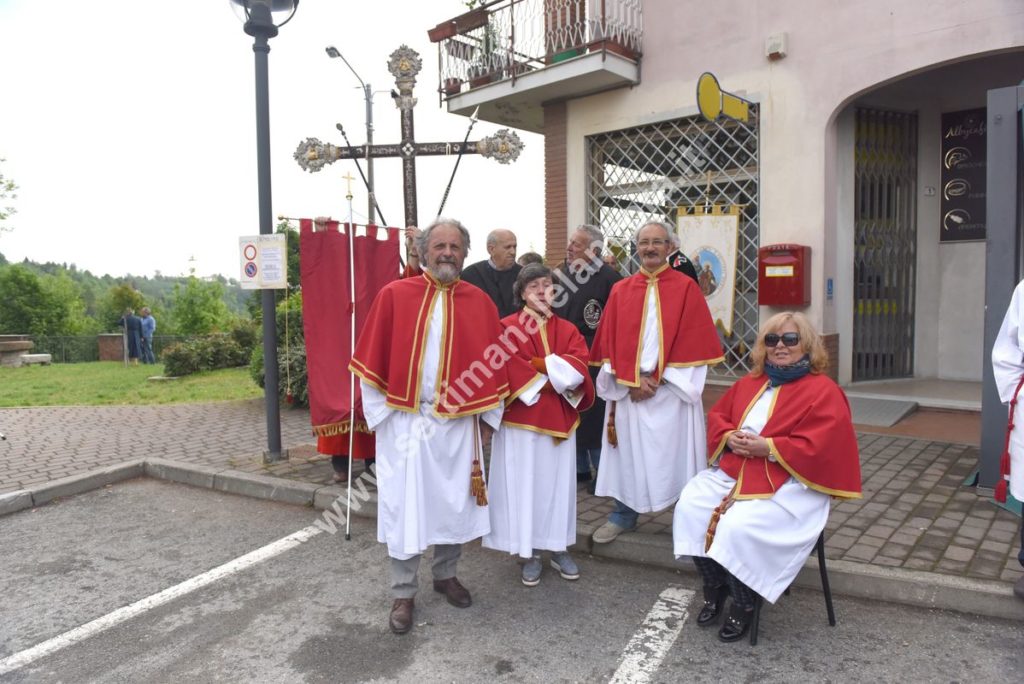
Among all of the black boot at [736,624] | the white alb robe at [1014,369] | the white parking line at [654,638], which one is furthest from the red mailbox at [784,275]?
the black boot at [736,624]

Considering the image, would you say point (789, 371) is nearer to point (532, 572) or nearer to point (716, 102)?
point (532, 572)

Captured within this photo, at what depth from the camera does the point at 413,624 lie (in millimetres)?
3633

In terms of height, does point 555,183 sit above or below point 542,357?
above

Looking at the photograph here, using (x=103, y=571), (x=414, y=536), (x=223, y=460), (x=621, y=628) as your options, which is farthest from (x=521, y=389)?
(x=223, y=460)

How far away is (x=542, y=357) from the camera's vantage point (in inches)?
157

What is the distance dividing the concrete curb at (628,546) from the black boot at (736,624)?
0.70m

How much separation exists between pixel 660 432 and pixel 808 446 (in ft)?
3.26

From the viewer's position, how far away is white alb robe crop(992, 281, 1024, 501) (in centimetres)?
365

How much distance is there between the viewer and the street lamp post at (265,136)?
621cm

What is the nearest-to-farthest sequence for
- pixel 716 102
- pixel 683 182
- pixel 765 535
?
pixel 765 535 → pixel 716 102 → pixel 683 182

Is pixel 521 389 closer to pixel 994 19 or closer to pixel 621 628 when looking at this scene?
pixel 621 628

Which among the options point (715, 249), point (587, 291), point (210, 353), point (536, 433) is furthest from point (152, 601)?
point (210, 353)

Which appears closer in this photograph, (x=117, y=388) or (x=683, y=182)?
(x=683, y=182)

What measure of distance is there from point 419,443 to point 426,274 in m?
0.86
